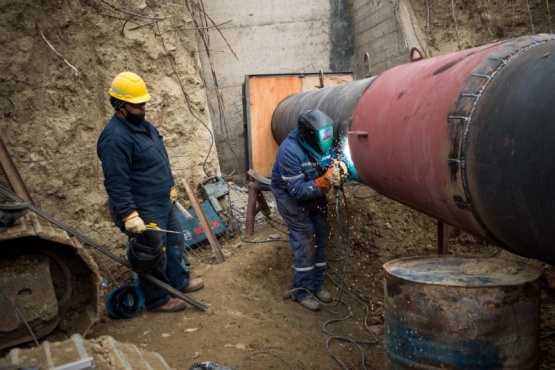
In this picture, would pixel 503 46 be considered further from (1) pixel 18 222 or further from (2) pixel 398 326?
(1) pixel 18 222

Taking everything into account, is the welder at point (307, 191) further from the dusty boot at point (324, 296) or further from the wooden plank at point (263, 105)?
the wooden plank at point (263, 105)

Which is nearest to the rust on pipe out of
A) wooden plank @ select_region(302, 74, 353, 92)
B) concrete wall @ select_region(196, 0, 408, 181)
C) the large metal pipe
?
the large metal pipe

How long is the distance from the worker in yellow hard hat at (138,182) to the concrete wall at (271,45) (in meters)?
4.17

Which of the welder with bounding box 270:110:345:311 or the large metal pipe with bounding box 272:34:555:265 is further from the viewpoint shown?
the welder with bounding box 270:110:345:311

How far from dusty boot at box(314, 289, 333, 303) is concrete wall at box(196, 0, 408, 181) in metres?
3.87

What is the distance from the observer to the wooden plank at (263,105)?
6629 millimetres

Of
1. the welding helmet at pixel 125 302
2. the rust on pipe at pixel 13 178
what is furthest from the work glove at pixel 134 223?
the rust on pipe at pixel 13 178

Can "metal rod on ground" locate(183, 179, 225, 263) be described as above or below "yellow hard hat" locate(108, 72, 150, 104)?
below

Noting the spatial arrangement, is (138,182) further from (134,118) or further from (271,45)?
(271,45)

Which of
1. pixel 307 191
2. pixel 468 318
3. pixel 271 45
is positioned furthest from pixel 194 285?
pixel 271 45

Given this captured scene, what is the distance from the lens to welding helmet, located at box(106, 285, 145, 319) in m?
3.96

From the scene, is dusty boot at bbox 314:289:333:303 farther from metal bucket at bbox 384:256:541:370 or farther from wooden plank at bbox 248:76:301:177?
wooden plank at bbox 248:76:301:177

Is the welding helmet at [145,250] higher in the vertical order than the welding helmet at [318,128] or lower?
lower

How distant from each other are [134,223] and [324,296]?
1925mm
